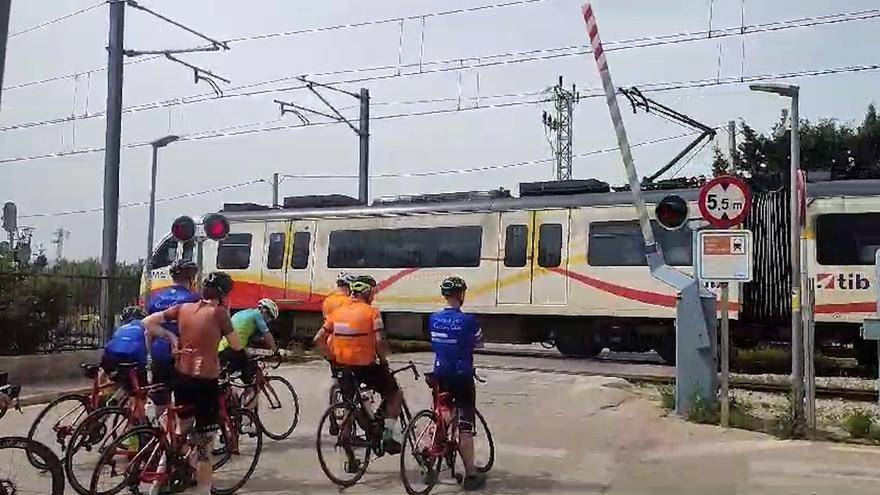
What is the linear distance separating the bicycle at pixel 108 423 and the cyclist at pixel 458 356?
84.4 inches

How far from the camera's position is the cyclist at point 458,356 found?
7.21 metres

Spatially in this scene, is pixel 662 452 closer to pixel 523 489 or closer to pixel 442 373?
pixel 523 489

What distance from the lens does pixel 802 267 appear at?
11.1 meters

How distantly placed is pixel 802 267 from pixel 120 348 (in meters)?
7.51

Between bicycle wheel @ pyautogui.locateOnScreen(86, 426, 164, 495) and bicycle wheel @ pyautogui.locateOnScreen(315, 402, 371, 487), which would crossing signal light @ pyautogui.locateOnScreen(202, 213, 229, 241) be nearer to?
bicycle wheel @ pyautogui.locateOnScreen(315, 402, 371, 487)

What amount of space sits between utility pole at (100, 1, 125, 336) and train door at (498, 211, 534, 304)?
6.99 meters

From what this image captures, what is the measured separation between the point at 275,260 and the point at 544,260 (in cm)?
644

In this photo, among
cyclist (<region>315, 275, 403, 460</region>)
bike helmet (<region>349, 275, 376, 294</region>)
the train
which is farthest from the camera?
the train

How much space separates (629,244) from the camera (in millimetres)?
17078

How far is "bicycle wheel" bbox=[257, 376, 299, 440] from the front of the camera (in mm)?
9555

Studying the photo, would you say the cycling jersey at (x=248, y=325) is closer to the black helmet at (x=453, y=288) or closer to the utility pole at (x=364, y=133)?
the black helmet at (x=453, y=288)

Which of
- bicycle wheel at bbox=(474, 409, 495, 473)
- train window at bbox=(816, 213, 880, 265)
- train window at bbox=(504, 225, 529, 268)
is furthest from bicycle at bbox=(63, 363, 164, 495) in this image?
train window at bbox=(816, 213, 880, 265)

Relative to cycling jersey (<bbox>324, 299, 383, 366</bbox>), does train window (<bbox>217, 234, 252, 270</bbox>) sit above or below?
above

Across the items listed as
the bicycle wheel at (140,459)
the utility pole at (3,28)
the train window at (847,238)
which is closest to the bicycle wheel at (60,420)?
the bicycle wheel at (140,459)
